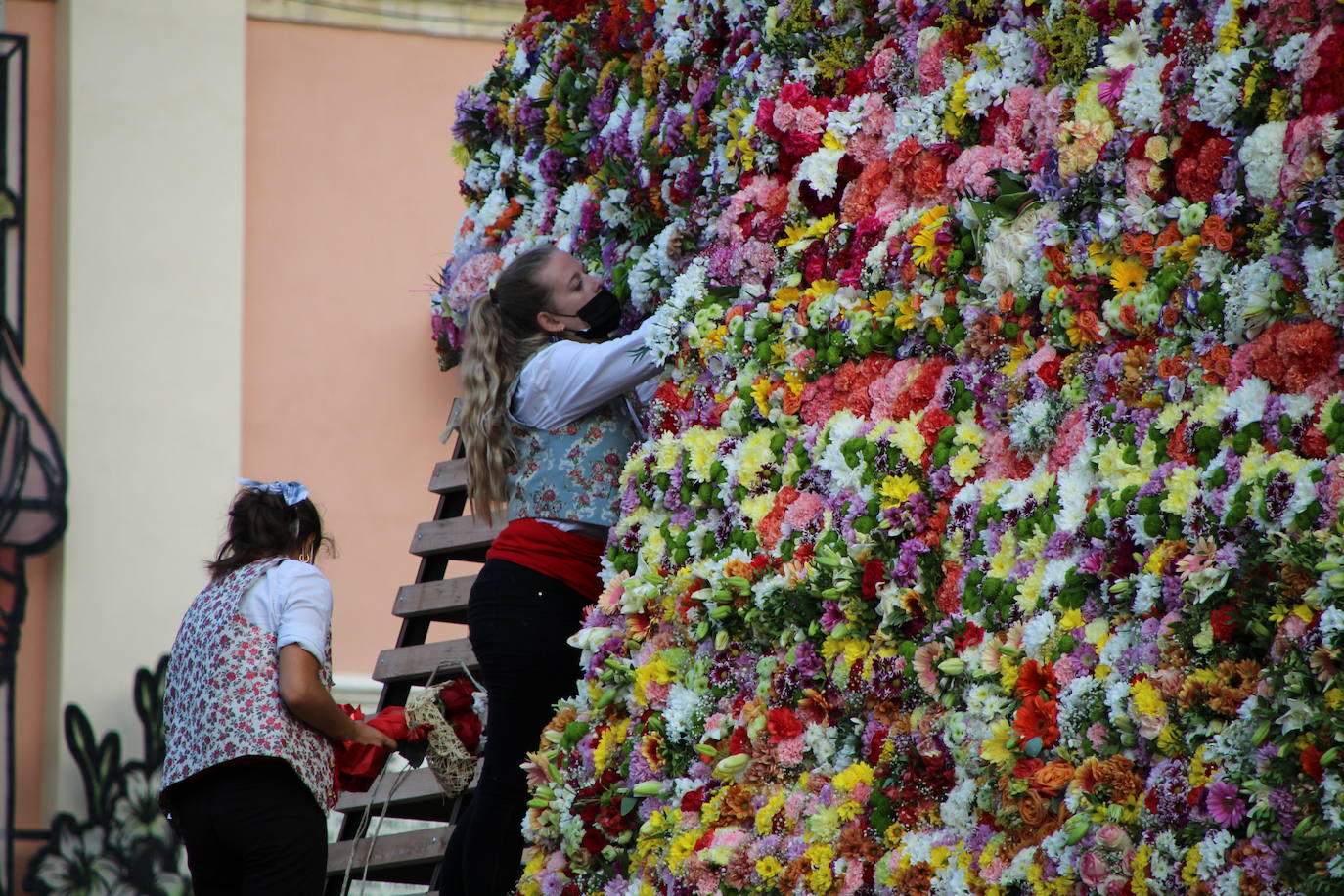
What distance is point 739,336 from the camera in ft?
10.7

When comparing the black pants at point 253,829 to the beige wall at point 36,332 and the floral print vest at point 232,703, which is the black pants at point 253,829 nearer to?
the floral print vest at point 232,703

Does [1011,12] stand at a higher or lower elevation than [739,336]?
higher

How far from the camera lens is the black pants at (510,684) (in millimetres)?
3445

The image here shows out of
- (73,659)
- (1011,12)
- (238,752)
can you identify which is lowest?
(73,659)

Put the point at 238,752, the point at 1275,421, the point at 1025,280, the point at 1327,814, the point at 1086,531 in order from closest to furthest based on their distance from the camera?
the point at 1327,814, the point at 1275,421, the point at 1086,531, the point at 1025,280, the point at 238,752

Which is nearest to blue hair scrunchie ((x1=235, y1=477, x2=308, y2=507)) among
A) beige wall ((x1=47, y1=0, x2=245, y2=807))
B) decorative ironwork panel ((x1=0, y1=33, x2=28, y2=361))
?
beige wall ((x1=47, y1=0, x2=245, y2=807))

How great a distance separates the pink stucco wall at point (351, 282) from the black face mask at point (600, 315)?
612 cm

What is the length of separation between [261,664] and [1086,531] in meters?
1.88

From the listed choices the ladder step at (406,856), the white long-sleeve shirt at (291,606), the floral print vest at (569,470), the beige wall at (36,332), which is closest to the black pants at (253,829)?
the white long-sleeve shirt at (291,606)

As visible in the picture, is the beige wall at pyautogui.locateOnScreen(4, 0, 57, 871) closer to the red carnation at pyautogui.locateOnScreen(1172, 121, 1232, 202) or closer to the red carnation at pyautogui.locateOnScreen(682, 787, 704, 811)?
the red carnation at pyautogui.locateOnScreen(682, 787, 704, 811)

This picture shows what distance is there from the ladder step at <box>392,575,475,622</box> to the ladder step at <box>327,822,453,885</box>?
0.65 meters

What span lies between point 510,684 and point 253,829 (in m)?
0.62

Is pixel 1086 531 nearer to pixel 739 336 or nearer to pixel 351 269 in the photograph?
pixel 739 336

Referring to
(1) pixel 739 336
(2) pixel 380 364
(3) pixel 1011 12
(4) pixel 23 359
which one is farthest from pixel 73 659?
(3) pixel 1011 12
